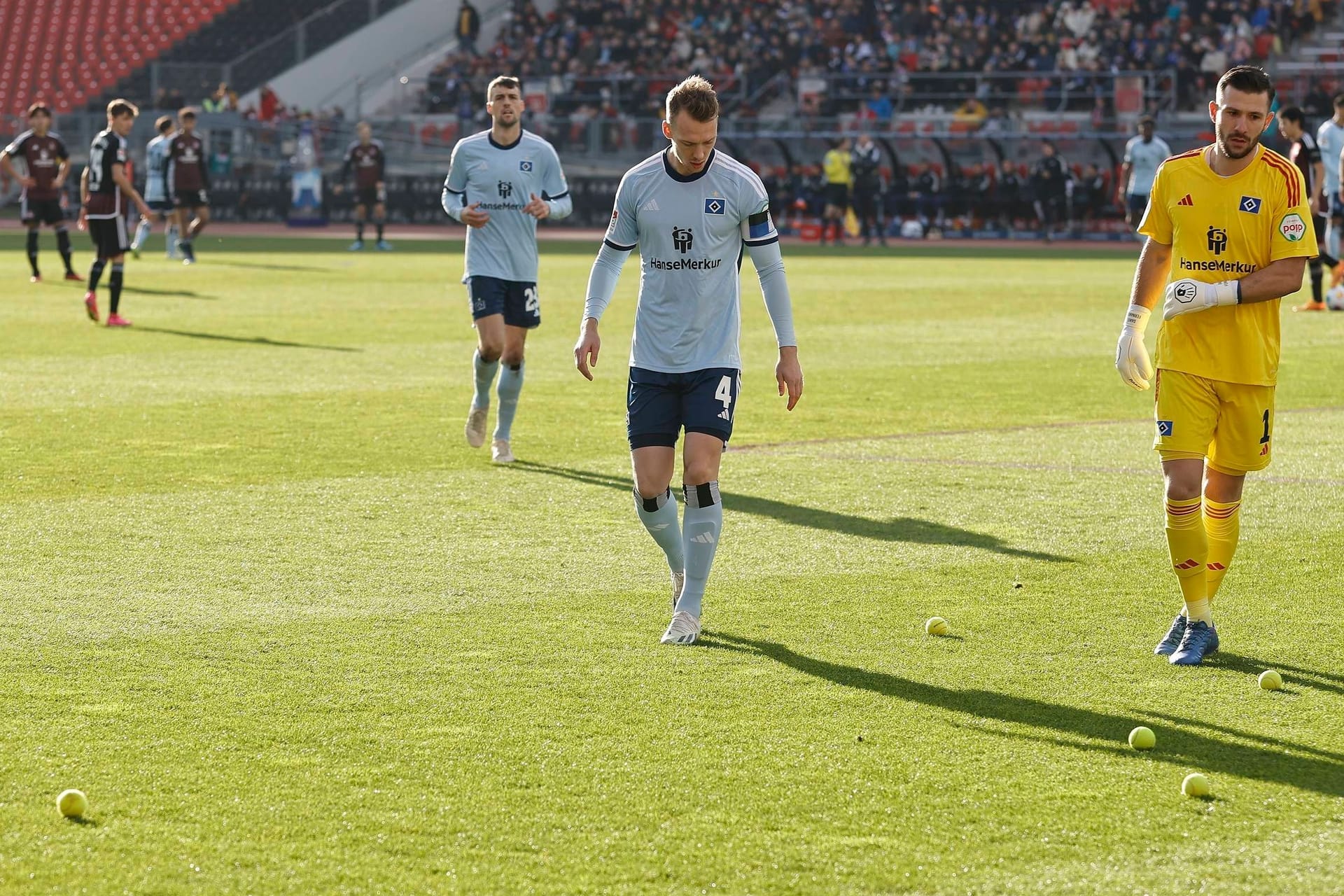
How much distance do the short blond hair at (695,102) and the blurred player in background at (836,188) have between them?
30938mm

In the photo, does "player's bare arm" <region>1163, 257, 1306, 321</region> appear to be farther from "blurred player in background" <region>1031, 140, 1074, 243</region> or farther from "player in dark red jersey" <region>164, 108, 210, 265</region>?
"blurred player in background" <region>1031, 140, 1074, 243</region>

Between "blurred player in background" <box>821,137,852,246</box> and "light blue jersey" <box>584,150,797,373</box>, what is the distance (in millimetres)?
30584

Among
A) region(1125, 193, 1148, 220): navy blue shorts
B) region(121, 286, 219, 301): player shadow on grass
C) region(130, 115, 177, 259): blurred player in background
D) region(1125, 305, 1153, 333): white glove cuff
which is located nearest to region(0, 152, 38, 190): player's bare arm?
region(121, 286, 219, 301): player shadow on grass

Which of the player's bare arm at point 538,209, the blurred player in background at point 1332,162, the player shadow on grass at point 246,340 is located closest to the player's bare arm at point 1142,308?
the player's bare arm at point 538,209

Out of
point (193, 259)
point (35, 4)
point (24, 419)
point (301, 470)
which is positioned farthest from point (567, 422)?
point (35, 4)

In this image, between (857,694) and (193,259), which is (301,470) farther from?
(193,259)

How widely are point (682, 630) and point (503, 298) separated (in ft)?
16.3

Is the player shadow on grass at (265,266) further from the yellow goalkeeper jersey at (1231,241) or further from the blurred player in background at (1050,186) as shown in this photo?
the yellow goalkeeper jersey at (1231,241)

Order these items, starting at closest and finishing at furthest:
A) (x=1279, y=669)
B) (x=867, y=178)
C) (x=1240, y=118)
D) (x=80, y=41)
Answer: (x=1240, y=118)
(x=1279, y=669)
(x=867, y=178)
(x=80, y=41)

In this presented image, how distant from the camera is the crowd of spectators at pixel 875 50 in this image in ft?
131

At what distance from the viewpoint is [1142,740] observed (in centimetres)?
551

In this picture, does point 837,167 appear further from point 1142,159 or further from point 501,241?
point 501,241

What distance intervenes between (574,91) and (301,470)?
36.0 m

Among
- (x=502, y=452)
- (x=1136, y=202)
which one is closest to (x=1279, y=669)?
(x=502, y=452)
